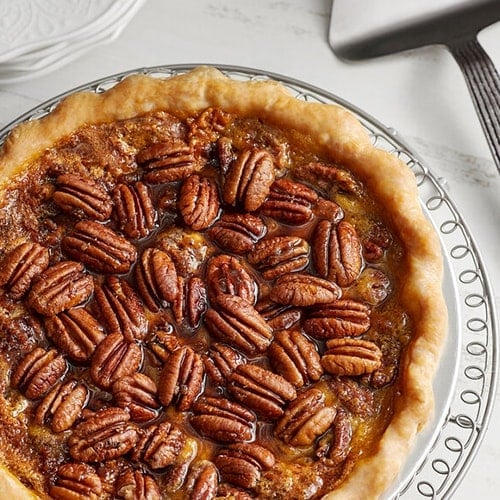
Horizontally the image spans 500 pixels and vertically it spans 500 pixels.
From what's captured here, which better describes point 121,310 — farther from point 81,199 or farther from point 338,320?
point 338,320

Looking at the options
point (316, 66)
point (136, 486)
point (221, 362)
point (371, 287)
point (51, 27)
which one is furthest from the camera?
point (316, 66)

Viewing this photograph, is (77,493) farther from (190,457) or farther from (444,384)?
(444,384)

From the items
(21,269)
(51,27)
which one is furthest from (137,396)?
(51,27)

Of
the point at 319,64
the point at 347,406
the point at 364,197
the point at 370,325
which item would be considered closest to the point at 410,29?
the point at 319,64

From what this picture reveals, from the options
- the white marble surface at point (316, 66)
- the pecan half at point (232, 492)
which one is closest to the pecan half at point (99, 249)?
the pecan half at point (232, 492)

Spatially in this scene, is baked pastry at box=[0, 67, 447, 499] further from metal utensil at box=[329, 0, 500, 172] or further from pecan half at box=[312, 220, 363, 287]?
metal utensil at box=[329, 0, 500, 172]
